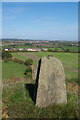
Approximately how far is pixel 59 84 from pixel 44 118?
1534 mm

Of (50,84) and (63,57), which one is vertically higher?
(63,57)

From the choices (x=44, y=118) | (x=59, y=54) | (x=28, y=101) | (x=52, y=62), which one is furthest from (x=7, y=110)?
(x=59, y=54)

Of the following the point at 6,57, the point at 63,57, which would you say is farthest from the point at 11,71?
the point at 63,57

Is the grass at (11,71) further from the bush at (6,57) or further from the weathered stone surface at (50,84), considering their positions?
the weathered stone surface at (50,84)

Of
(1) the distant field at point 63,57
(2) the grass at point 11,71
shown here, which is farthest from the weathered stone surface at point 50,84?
(1) the distant field at point 63,57

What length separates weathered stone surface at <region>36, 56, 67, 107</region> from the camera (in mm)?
5062

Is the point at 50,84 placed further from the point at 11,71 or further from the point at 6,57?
the point at 6,57

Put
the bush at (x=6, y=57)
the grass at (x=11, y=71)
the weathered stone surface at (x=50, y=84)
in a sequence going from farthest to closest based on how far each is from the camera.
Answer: the bush at (x=6, y=57)
the grass at (x=11, y=71)
the weathered stone surface at (x=50, y=84)

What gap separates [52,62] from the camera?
5164 millimetres

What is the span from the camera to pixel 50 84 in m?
5.09

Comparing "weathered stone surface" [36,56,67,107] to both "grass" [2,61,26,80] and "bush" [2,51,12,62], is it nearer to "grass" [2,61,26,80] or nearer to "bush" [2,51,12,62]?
"grass" [2,61,26,80]

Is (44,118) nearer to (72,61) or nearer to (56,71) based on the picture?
(56,71)

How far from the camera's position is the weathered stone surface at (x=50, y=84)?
506 centimetres

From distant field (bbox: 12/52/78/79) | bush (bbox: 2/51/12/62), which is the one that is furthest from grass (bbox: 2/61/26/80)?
distant field (bbox: 12/52/78/79)
